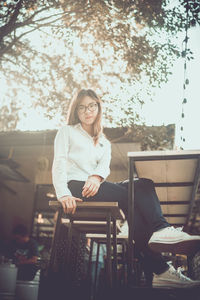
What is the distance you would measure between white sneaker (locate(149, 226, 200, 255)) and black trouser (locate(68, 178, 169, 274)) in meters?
0.09

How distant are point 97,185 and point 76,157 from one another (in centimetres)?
32

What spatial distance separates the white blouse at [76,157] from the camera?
2.07 metres

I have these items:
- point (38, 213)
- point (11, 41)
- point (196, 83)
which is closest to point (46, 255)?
point (38, 213)

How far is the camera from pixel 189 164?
2088 millimetres

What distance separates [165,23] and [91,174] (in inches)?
121

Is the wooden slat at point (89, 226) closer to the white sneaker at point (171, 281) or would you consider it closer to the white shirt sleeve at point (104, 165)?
the white shirt sleeve at point (104, 165)

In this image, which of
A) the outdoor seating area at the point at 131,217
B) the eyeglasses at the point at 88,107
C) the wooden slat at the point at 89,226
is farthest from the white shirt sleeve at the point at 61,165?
the wooden slat at the point at 89,226

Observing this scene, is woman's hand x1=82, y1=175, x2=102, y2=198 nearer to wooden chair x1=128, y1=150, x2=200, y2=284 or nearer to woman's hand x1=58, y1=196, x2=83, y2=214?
woman's hand x1=58, y1=196, x2=83, y2=214

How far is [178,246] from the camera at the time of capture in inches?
64.4

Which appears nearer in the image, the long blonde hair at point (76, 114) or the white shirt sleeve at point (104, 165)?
the white shirt sleeve at point (104, 165)

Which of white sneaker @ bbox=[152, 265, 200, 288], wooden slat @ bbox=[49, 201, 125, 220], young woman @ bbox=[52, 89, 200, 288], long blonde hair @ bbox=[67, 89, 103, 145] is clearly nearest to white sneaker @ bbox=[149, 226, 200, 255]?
young woman @ bbox=[52, 89, 200, 288]

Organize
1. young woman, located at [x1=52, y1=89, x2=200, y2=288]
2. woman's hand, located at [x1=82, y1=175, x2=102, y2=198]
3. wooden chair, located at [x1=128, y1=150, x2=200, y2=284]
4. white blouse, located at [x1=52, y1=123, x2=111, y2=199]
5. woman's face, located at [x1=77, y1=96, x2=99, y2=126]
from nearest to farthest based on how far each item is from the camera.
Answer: young woman, located at [x1=52, y1=89, x2=200, y2=288] → wooden chair, located at [x1=128, y1=150, x2=200, y2=284] → woman's hand, located at [x1=82, y1=175, x2=102, y2=198] → white blouse, located at [x1=52, y1=123, x2=111, y2=199] → woman's face, located at [x1=77, y1=96, x2=99, y2=126]

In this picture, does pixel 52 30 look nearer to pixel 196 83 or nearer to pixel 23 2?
pixel 23 2

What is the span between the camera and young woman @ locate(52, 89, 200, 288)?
67.6 inches
